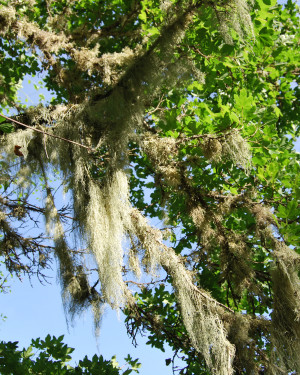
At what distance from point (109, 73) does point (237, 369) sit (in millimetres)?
3215

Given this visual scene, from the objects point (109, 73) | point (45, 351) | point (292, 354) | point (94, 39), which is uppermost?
point (94, 39)

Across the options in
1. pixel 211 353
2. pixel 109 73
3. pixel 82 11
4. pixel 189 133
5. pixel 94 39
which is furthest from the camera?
pixel 82 11

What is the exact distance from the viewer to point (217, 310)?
2828 millimetres

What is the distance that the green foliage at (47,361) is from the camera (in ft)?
9.89

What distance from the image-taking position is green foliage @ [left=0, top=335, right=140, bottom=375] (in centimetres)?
301

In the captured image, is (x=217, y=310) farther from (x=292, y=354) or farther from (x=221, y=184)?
(x=221, y=184)

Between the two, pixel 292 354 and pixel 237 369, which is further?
pixel 237 369

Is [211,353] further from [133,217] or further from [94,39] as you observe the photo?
[94,39]

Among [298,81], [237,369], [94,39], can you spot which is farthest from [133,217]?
[298,81]

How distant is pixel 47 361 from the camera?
325cm

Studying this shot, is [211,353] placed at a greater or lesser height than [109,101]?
lesser

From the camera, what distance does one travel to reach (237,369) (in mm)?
2752

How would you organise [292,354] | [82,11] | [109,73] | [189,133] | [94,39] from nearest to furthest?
[292,354] < [189,133] < [109,73] < [94,39] < [82,11]

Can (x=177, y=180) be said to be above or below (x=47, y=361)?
above
